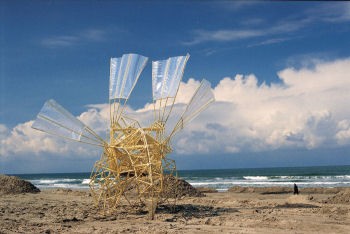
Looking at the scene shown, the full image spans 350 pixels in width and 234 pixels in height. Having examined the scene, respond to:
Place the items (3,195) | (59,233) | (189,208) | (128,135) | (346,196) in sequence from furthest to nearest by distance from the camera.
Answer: (3,195)
(346,196)
(189,208)
(128,135)
(59,233)

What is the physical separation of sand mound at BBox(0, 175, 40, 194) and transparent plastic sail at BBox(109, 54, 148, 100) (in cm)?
1036

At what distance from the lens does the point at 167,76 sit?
1153 centimetres

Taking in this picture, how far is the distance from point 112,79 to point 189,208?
16.0ft

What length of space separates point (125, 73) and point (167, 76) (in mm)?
1199

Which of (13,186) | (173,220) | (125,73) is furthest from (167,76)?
(13,186)

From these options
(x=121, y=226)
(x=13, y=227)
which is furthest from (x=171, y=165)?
(x=13, y=227)

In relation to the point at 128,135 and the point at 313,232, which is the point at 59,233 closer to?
the point at 128,135

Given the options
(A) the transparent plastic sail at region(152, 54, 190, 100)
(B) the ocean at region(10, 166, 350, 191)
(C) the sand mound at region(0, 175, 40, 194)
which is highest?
(A) the transparent plastic sail at region(152, 54, 190, 100)

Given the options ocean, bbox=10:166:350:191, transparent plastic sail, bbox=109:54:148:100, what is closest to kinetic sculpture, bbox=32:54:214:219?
transparent plastic sail, bbox=109:54:148:100

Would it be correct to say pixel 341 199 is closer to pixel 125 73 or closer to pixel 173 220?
pixel 173 220

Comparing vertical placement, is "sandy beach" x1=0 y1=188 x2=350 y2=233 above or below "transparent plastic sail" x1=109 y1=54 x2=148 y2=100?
below

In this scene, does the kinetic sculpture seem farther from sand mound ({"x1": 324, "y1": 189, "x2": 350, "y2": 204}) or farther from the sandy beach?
sand mound ({"x1": 324, "y1": 189, "x2": 350, "y2": 204})

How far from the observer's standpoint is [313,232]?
931cm

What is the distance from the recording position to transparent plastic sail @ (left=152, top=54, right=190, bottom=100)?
1137cm
